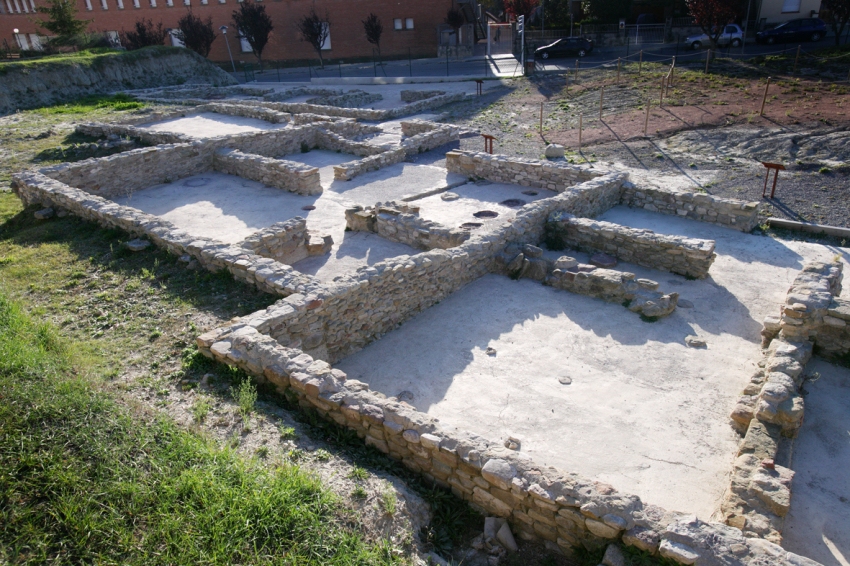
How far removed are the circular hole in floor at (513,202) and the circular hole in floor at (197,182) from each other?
8604mm

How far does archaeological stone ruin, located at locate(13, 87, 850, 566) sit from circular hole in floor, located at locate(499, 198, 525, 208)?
8cm

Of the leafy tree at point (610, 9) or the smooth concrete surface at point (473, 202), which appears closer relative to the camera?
the smooth concrete surface at point (473, 202)

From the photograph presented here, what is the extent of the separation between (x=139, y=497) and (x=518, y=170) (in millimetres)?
12628

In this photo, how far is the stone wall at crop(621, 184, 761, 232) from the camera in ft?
39.3

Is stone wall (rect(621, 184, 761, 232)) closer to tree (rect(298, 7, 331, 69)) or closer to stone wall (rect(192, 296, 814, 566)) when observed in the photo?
stone wall (rect(192, 296, 814, 566))

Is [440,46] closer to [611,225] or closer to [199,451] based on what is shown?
[611,225]

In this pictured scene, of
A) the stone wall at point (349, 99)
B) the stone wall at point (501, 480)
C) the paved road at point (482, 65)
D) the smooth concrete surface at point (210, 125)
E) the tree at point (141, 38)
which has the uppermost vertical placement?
the tree at point (141, 38)

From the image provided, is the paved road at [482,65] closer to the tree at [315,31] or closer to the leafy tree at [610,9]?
the tree at [315,31]

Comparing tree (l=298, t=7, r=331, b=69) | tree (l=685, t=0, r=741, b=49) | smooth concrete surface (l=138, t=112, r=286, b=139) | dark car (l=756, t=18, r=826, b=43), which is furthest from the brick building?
smooth concrete surface (l=138, t=112, r=286, b=139)

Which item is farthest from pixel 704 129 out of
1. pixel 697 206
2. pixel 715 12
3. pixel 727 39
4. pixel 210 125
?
pixel 727 39

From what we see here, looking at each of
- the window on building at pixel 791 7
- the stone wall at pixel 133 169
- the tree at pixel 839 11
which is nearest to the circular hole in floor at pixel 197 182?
the stone wall at pixel 133 169

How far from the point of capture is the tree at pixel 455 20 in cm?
4403

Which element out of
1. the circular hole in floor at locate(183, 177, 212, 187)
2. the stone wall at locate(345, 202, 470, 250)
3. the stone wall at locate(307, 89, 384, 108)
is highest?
the stone wall at locate(307, 89, 384, 108)

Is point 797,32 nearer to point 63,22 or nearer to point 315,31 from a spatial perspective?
point 315,31
